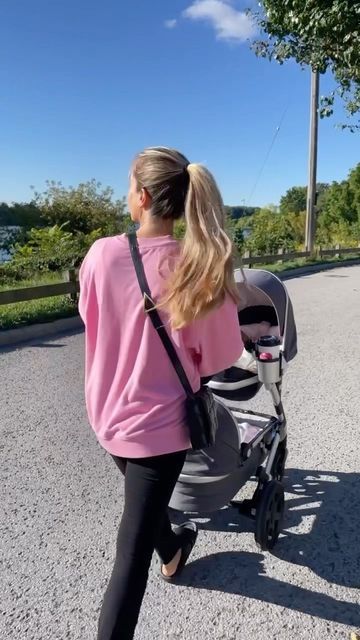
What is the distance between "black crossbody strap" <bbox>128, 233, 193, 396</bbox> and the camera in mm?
1779

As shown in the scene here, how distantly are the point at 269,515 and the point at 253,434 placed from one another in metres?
0.50

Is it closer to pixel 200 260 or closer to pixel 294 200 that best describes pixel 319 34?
pixel 200 260

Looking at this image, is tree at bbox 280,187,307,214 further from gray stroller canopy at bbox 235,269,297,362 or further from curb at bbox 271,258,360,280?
gray stroller canopy at bbox 235,269,297,362

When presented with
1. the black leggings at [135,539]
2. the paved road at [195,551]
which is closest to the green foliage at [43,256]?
the paved road at [195,551]

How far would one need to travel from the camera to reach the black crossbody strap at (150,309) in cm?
178

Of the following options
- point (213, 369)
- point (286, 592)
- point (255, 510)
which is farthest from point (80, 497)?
point (213, 369)

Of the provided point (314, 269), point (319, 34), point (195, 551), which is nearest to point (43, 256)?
point (319, 34)

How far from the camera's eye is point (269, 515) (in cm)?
278

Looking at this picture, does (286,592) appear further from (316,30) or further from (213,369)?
(316,30)

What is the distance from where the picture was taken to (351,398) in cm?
550

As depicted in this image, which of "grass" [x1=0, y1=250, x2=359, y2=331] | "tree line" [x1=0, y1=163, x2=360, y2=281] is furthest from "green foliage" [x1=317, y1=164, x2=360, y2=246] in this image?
"grass" [x1=0, y1=250, x2=359, y2=331]

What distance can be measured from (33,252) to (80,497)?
11.8 metres

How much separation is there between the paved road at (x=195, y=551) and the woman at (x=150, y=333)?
0.65m

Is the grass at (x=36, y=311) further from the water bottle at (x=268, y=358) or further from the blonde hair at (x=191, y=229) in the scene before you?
the blonde hair at (x=191, y=229)
